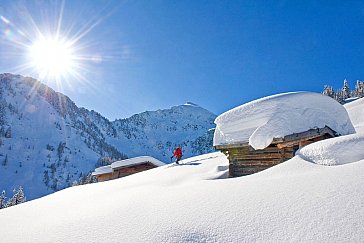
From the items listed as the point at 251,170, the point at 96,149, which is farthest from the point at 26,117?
the point at 251,170

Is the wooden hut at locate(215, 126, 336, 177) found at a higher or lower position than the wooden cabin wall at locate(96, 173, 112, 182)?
lower

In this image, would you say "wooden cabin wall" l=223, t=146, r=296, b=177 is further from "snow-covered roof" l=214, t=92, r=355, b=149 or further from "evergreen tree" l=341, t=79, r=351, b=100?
"evergreen tree" l=341, t=79, r=351, b=100

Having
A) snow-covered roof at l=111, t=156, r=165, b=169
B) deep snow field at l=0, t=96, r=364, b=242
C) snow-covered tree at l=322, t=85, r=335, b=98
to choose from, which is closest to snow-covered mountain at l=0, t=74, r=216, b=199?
snow-covered roof at l=111, t=156, r=165, b=169

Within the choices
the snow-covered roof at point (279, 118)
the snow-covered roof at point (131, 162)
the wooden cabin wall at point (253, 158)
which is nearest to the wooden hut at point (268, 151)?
the wooden cabin wall at point (253, 158)

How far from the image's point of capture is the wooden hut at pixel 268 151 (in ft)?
26.2

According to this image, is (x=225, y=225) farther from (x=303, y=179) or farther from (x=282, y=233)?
(x=303, y=179)

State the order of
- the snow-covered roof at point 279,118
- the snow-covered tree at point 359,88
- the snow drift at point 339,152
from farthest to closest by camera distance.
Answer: the snow-covered tree at point 359,88
the snow-covered roof at point 279,118
the snow drift at point 339,152

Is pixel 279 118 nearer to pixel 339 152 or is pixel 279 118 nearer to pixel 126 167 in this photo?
pixel 339 152

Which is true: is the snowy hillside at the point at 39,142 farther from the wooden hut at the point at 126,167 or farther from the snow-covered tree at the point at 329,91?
the snow-covered tree at the point at 329,91

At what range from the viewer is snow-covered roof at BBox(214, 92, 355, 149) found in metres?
7.64

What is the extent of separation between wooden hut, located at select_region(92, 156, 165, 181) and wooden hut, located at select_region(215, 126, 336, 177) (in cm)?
1292

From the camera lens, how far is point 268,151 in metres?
8.84

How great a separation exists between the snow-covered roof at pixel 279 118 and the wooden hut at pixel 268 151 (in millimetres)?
151

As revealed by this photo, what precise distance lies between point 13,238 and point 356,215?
4.56 metres
